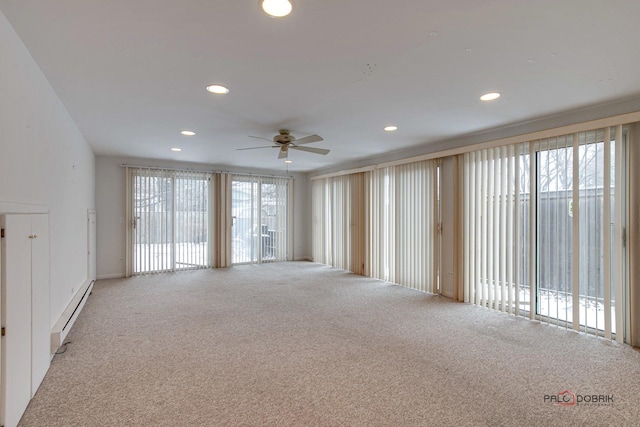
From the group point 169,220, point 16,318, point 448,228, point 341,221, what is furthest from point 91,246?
point 448,228

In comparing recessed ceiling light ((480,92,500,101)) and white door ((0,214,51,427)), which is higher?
recessed ceiling light ((480,92,500,101))

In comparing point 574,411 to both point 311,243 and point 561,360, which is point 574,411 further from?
point 311,243

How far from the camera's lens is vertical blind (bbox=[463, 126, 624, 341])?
3234mm

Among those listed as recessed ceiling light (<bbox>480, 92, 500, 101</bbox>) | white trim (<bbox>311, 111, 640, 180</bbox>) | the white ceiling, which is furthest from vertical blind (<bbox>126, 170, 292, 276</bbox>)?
recessed ceiling light (<bbox>480, 92, 500, 101</bbox>)

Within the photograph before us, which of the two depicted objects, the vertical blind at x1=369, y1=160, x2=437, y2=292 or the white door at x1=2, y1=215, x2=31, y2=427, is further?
the vertical blind at x1=369, y1=160, x2=437, y2=292

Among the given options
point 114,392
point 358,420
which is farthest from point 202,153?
point 358,420

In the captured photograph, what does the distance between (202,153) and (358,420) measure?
533 cm

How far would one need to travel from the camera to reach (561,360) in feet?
9.23

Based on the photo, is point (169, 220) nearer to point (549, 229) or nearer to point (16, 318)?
point (16, 318)

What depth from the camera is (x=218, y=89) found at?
2893 mm

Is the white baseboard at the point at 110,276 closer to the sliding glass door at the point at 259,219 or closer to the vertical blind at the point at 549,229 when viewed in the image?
the sliding glass door at the point at 259,219

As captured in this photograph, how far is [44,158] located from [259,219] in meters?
5.48

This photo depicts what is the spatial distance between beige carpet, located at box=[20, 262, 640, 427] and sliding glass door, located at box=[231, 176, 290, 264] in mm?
3430

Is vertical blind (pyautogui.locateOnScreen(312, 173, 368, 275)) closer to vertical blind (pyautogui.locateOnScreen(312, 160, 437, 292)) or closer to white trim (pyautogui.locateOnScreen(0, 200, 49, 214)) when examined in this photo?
vertical blind (pyautogui.locateOnScreen(312, 160, 437, 292))
